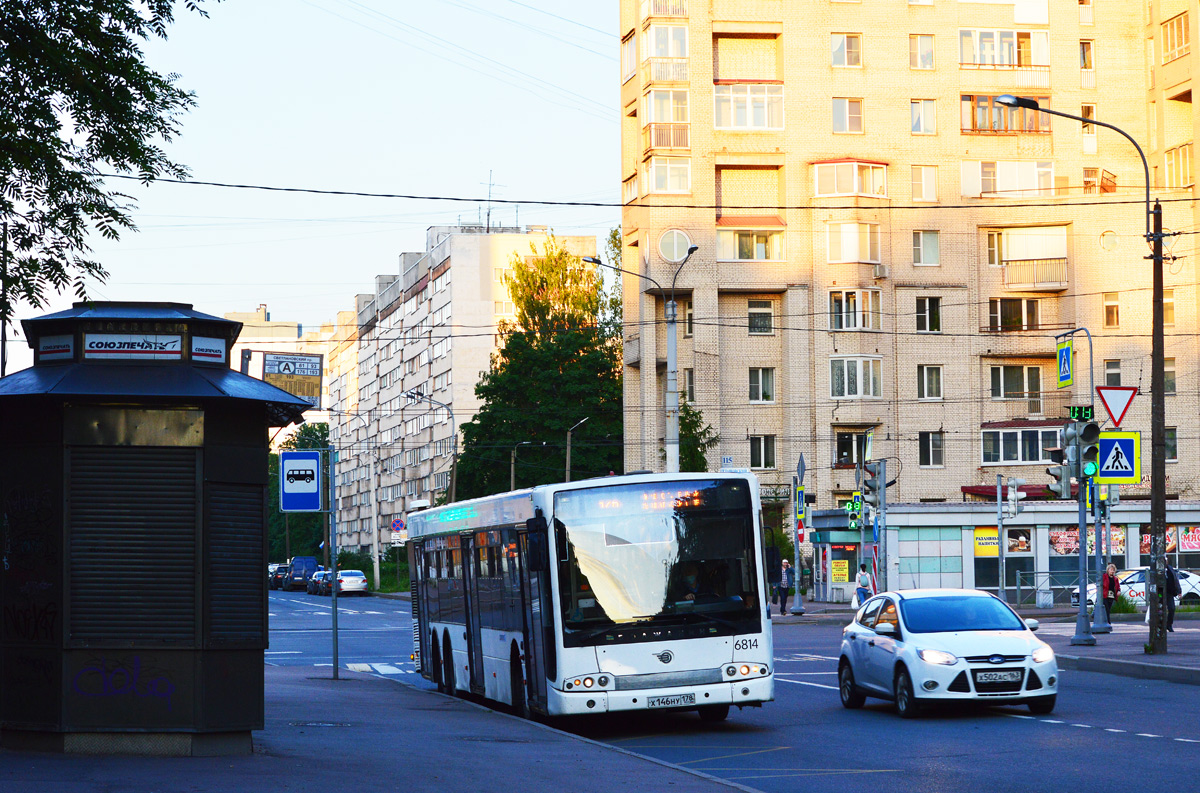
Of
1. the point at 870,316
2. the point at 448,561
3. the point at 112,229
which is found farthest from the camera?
the point at 870,316

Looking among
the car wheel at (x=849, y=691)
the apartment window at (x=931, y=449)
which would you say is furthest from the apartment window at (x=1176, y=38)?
the car wheel at (x=849, y=691)

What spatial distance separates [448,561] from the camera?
23594 mm

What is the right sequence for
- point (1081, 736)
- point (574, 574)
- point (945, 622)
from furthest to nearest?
point (945, 622), point (574, 574), point (1081, 736)

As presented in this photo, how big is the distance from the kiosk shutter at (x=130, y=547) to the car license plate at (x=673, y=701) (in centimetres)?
593

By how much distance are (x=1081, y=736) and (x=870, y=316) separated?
51627 millimetres

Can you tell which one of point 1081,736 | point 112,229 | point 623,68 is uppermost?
point 623,68

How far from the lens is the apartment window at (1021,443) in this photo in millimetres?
66688

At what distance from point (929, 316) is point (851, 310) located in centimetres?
357

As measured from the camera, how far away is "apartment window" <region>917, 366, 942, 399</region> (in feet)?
223

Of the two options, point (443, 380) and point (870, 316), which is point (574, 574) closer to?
point (870, 316)

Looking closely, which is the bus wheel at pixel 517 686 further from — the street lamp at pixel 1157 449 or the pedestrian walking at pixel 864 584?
the pedestrian walking at pixel 864 584

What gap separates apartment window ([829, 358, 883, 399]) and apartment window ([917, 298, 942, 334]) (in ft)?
8.36

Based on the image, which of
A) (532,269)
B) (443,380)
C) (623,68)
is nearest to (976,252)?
(623,68)

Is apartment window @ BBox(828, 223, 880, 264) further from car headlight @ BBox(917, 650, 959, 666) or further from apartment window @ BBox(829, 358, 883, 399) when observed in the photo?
car headlight @ BBox(917, 650, 959, 666)
